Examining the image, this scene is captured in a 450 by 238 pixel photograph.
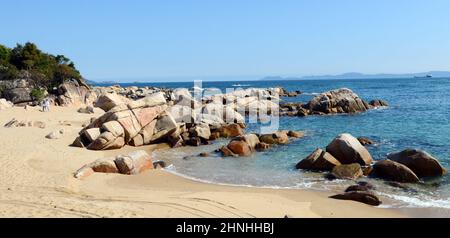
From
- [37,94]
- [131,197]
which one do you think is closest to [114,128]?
[131,197]

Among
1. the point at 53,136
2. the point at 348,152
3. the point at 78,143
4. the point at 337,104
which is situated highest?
the point at 337,104

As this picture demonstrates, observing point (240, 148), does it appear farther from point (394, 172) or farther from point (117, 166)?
point (394, 172)

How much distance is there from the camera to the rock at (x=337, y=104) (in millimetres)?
42312

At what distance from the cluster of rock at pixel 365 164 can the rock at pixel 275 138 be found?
Result: 19.1 feet

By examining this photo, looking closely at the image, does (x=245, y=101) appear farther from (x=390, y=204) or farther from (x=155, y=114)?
(x=390, y=204)

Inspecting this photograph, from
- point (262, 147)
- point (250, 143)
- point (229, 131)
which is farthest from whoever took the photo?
point (229, 131)

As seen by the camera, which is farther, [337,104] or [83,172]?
[337,104]

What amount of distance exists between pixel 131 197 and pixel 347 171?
846 centimetres

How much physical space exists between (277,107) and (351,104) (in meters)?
7.63

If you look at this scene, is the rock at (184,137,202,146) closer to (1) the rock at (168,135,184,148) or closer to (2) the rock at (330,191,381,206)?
(1) the rock at (168,135,184,148)

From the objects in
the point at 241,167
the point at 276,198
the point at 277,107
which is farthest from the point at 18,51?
the point at 276,198

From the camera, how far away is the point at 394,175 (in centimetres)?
1596

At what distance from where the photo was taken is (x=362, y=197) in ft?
42.8

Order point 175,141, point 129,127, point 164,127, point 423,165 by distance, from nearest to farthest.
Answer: point 423,165, point 129,127, point 175,141, point 164,127
